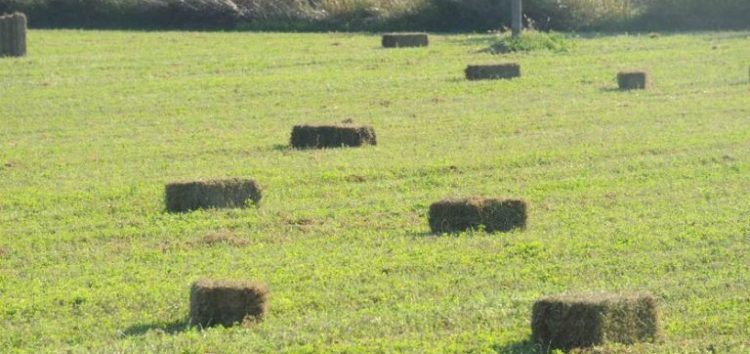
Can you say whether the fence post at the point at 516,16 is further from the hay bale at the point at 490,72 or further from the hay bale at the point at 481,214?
the hay bale at the point at 481,214

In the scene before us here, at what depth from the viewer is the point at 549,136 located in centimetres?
2305

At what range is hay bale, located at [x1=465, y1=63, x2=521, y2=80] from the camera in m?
31.0

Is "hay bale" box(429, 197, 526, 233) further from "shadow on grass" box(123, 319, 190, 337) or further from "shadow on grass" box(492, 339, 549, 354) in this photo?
"shadow on grass" box(492, 339, 549, 354)

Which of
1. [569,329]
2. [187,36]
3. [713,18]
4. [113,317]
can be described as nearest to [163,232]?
[113,317]

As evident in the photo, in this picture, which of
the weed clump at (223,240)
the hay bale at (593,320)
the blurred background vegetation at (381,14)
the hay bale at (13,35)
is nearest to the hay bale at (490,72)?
the hay bale at (13,35)

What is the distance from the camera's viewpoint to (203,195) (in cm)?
1695

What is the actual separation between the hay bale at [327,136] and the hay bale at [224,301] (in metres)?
10.2

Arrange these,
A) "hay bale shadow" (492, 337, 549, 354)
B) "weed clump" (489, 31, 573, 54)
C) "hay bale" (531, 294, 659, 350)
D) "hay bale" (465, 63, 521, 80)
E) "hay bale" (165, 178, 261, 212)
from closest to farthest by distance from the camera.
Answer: "hay bale" (531, 294, 659, 350) < "hay bale shadow" (492, 337, 549, 354) < "hay bale" (165, 178, 261, 212) < "hay bale" (465, 63, 521, 80) < "weed clump" (489, 31, 573, 54)

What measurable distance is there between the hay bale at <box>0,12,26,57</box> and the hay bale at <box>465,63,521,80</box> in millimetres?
10027

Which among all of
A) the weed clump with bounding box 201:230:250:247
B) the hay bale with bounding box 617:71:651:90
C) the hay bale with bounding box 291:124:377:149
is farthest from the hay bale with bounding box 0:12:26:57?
the weed clump with bounding box 201:230:250:247

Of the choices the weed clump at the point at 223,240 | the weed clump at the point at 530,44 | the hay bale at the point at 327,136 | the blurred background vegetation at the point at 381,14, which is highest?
the blurred background vegetation at the point at 381,14

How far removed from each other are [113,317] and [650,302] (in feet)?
12.7

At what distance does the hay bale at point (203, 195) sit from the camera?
1694 centimetres

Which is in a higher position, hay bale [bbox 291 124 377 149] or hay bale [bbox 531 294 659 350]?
hay bale [bbox 291 124 377 149]
